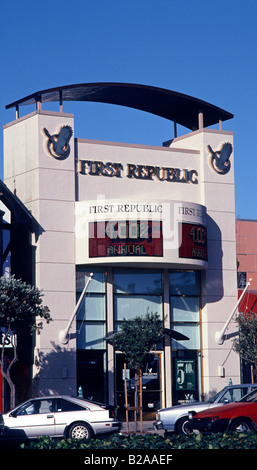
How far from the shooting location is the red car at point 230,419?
72.3 feet

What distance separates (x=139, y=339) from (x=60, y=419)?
599 cm

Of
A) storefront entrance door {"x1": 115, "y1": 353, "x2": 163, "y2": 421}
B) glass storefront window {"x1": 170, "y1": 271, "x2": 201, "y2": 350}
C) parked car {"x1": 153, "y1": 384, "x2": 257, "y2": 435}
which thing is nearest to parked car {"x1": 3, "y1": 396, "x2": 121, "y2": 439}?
parked car {"x1": 153, "y1": 384, "x2": 257, "y2": 435}

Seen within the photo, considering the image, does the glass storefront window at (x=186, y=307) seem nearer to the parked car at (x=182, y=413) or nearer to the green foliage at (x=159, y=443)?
the parked car at (x=182, y=413)

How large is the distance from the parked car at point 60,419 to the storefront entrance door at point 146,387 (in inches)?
366

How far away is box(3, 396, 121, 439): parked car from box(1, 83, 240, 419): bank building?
7.63 m

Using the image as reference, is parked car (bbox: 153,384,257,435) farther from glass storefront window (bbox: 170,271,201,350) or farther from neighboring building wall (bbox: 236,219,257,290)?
neighboring building wall (bbox: 236,219,257,290)

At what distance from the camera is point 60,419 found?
23.6m

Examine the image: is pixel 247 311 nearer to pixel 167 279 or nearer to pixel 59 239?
pixel 167 279

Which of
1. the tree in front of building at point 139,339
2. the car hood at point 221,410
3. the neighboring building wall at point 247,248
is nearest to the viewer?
the car hood at point 221,410

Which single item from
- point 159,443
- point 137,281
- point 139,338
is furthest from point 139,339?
point 159,443

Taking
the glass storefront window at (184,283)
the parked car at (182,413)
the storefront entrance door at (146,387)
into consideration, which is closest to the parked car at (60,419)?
the parked car at (182,413)

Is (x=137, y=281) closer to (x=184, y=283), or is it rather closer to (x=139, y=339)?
(x=184, y=283)

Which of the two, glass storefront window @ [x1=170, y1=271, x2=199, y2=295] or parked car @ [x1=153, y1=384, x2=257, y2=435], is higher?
glass storefront window @ [x1=170, y1=271, x2=199, y2=295]

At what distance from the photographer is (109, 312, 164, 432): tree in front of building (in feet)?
93.9
